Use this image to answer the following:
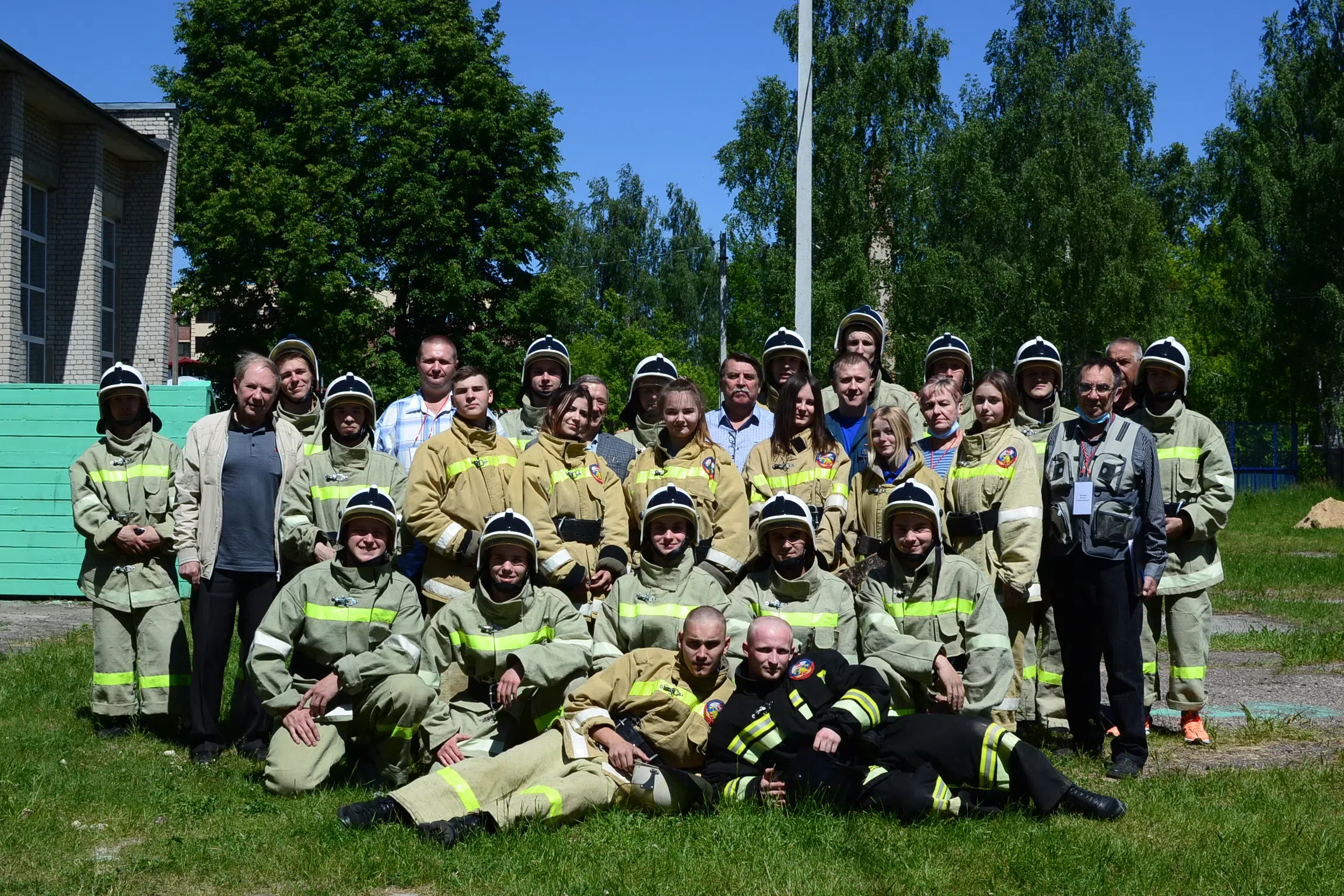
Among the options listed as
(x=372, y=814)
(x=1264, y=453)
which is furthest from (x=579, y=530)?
(x=1264, y=453)

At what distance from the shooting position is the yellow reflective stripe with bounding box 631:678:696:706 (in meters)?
6.24

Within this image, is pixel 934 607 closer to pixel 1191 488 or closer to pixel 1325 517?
pixel 1191 488

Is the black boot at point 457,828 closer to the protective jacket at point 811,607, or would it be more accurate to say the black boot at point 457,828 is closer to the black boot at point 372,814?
the black boot at point 372,814

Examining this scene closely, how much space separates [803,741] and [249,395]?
3.75m

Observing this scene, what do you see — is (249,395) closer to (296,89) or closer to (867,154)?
(296,89)

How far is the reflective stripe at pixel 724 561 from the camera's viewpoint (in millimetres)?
7035

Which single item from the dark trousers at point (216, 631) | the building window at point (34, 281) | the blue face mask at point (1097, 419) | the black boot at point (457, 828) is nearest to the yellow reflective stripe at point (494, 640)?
the black boot at point (457, 828)

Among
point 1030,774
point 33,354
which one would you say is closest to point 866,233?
point 33,354

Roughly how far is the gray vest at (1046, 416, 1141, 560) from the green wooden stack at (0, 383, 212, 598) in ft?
33.8

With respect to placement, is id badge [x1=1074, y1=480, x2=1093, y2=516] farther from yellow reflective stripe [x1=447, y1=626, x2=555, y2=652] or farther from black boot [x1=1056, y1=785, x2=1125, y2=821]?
yellow reflective stripe [x1=447, y1=626, x2=555, y2=652]

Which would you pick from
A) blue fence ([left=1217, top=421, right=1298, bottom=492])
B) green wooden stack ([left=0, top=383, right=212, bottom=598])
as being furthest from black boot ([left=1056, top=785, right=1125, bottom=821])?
blue fence ([left=1217, top=421, right=1298, bottom=492])

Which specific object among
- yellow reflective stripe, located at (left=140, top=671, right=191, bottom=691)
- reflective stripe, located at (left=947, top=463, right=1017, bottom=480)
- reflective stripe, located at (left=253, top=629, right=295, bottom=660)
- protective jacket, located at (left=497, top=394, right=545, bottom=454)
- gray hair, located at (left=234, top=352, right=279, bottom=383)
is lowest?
yellow reflective stripe, located at (left=140, top=671, right=191, bottom=691)

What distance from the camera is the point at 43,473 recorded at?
14.4 metres

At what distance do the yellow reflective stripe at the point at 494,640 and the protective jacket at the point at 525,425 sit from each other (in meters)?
1.52
